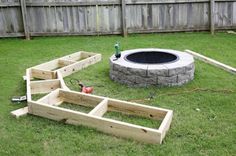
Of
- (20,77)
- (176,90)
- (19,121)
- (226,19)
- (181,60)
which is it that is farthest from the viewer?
(226,19)

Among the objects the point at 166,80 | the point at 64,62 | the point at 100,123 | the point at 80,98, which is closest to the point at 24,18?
the point at 64,62

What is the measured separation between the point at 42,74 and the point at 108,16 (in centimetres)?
395

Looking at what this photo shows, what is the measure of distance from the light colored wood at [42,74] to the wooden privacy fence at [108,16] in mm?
3642

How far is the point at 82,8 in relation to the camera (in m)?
8.47

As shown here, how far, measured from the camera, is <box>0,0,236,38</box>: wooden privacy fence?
332 inches

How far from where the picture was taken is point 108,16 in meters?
8.59

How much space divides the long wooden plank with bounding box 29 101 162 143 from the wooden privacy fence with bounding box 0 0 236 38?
16.9ft

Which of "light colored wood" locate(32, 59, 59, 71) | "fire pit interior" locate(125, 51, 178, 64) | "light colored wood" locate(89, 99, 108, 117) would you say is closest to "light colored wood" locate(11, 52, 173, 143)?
"light colored wood" locate(89, 99, 108, 117)

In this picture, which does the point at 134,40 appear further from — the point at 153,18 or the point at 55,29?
the point at 55,29

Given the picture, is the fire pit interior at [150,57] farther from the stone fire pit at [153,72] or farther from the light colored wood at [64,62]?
the light colored wood at [64,62]

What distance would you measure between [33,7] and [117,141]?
6333 millimetres

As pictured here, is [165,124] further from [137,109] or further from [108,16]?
[108,16]

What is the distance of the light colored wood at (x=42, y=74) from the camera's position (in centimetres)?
511

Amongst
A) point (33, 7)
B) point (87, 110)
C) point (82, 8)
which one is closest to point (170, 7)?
point (82, 8)
